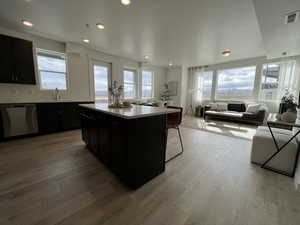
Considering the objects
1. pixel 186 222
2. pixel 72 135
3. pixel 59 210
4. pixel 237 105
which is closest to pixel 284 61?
pixel 237 105

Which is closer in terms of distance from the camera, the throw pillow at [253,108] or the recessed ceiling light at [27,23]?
the recessed ceiling light at [27,23]

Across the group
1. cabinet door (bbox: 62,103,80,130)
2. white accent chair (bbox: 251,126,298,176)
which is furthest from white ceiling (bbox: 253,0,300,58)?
cabinet door (bbox: 62,103,80,130)

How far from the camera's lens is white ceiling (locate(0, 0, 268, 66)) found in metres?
2.06

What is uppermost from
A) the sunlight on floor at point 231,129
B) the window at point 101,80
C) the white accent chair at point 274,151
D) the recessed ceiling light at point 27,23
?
the recessed ceiling light at point 27,23

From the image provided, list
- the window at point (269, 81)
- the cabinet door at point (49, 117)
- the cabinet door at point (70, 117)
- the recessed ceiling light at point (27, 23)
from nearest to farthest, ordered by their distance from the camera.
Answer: the recessed ceiling light at point (27, 23)
the cabinet door at point (49, 117)
the cabinet door at point (70, 117)
the window at point (269, 81)

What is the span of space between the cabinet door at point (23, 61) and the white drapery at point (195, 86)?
21.1 ft

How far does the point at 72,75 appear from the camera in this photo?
393 cm

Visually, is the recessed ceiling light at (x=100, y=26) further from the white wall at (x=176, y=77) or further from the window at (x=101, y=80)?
the white wall at (x=176, y=77)

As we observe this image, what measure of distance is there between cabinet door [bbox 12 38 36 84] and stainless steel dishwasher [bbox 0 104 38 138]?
2.10ft

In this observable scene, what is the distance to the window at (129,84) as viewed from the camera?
5.67 meters

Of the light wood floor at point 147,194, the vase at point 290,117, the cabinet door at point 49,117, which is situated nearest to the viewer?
the light wood floor at point 147,194

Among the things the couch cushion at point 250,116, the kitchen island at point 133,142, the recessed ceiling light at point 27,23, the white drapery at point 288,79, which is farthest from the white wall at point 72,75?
the white drapery at point 288,79

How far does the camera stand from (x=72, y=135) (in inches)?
133

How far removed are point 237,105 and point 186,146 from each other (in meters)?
4.05
